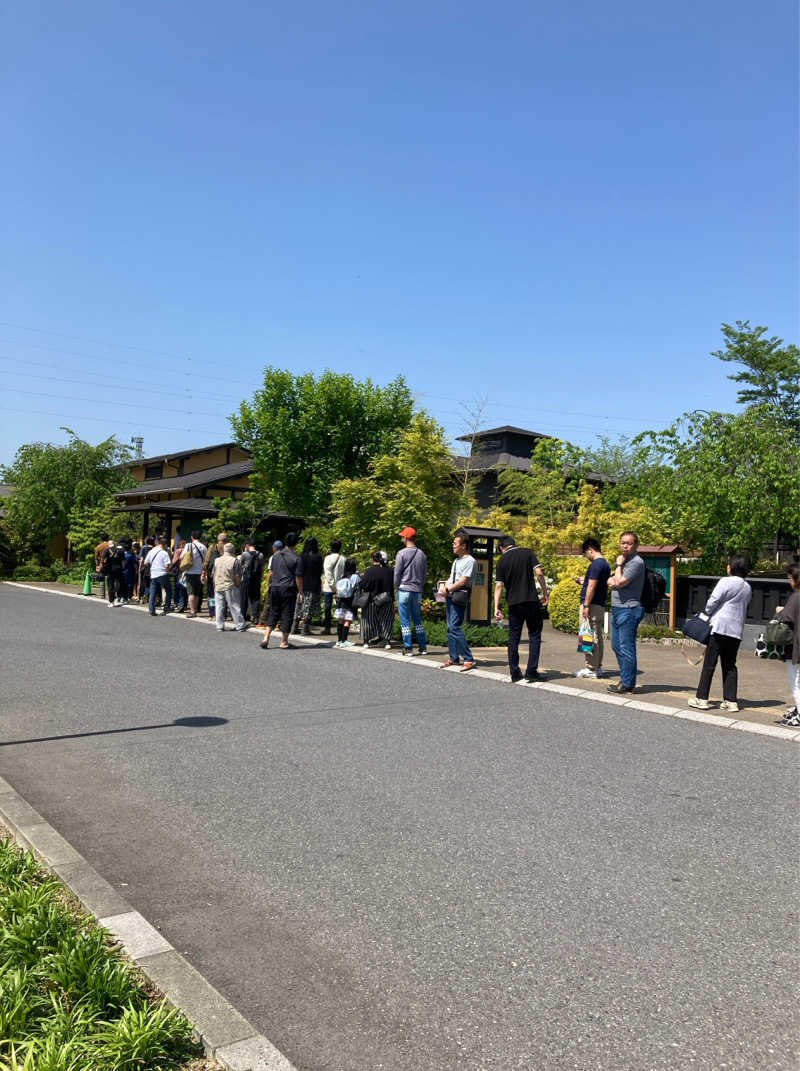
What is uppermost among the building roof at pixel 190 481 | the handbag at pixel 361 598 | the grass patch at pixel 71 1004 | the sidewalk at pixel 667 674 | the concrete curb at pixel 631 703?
the building roof at pixel 190 481

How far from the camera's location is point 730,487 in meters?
18.2

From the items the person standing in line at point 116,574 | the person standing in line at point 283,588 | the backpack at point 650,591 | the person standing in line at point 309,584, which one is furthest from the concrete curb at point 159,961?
the person standing in line at point 116,574

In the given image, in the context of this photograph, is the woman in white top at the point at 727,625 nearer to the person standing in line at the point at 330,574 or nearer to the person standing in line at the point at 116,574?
the person standing in line at the point at 330,574

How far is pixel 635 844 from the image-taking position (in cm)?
469

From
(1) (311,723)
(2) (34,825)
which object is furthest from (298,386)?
(2) (34,825)

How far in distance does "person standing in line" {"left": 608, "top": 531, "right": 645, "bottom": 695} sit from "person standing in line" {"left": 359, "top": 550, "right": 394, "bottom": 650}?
4862 mm

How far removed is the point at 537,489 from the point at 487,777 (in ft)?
72.5

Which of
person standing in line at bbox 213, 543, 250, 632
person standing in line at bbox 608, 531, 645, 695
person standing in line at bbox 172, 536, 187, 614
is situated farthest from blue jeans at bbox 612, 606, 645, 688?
person standing in line at bbox 172, 536, 187, 614

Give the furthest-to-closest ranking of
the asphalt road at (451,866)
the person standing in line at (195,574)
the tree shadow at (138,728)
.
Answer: the person standing in line at (195,574), the tree shadow at (138,728), the asphalt road at (451,866)

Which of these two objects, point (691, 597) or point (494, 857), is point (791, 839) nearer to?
point (494, 857)

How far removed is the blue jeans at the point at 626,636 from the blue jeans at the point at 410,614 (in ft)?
12.2

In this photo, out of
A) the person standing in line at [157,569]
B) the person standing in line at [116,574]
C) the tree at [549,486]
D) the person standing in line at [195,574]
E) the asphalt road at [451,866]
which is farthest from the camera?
the tree at [549,486]

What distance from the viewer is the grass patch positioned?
2.58 metres

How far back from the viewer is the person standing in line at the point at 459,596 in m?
11.5
